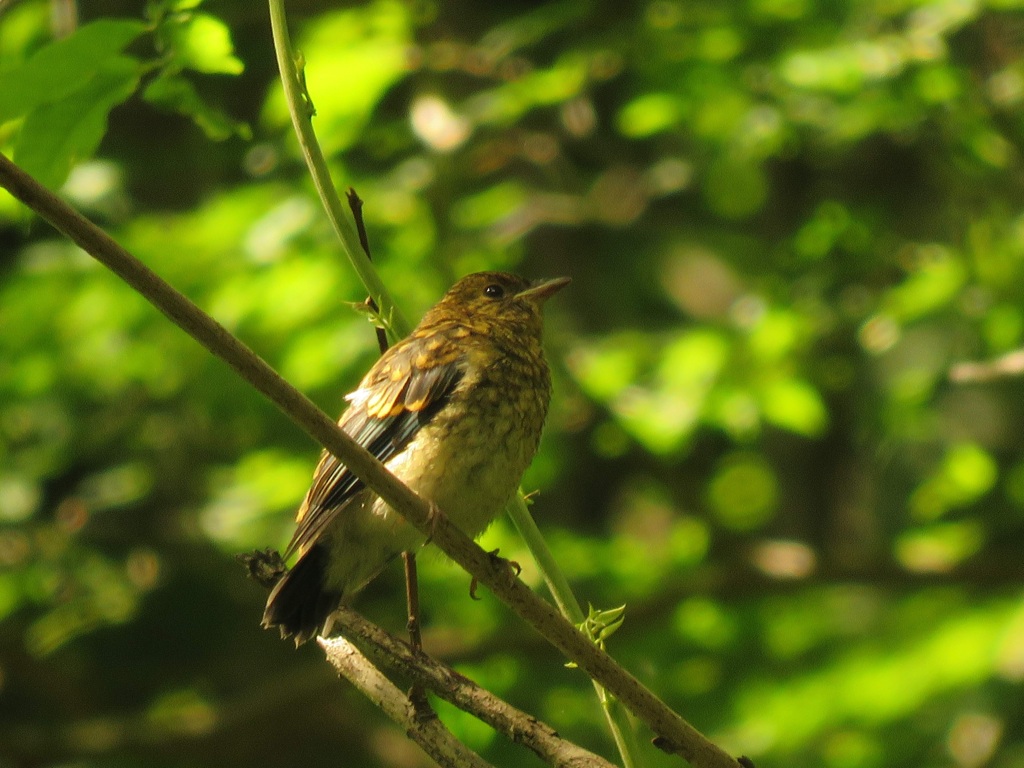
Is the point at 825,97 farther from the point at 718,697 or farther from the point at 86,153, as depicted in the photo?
the point at 86,153

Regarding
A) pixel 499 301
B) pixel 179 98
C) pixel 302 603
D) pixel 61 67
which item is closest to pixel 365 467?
pixel 61 67

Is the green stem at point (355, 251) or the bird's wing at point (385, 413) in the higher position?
the bird's wing at point (385, 413)

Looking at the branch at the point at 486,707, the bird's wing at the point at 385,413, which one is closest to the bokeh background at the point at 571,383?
the bird's wing at the point at 385,413

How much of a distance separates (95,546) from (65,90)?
16.7ft

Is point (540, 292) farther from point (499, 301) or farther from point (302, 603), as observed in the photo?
point (302, 603)

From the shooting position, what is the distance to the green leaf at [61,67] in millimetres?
2389

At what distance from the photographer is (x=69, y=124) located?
8.40 ft

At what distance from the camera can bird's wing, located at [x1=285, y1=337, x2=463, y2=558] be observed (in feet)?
11.1

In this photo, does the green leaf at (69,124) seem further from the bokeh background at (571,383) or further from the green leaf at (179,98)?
the bokeh background at (571,383)

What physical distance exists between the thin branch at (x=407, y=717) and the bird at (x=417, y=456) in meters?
0.37

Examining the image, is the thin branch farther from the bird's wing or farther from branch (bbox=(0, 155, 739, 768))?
the bird's wing

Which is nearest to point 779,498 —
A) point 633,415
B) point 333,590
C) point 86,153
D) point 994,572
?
point 994,572

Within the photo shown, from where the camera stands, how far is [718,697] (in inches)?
229

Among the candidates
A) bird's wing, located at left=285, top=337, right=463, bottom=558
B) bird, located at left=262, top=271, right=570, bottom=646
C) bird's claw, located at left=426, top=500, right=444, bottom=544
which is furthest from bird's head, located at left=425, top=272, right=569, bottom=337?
bird's claw, located at left=426, top=500, right=444, bottom=544
